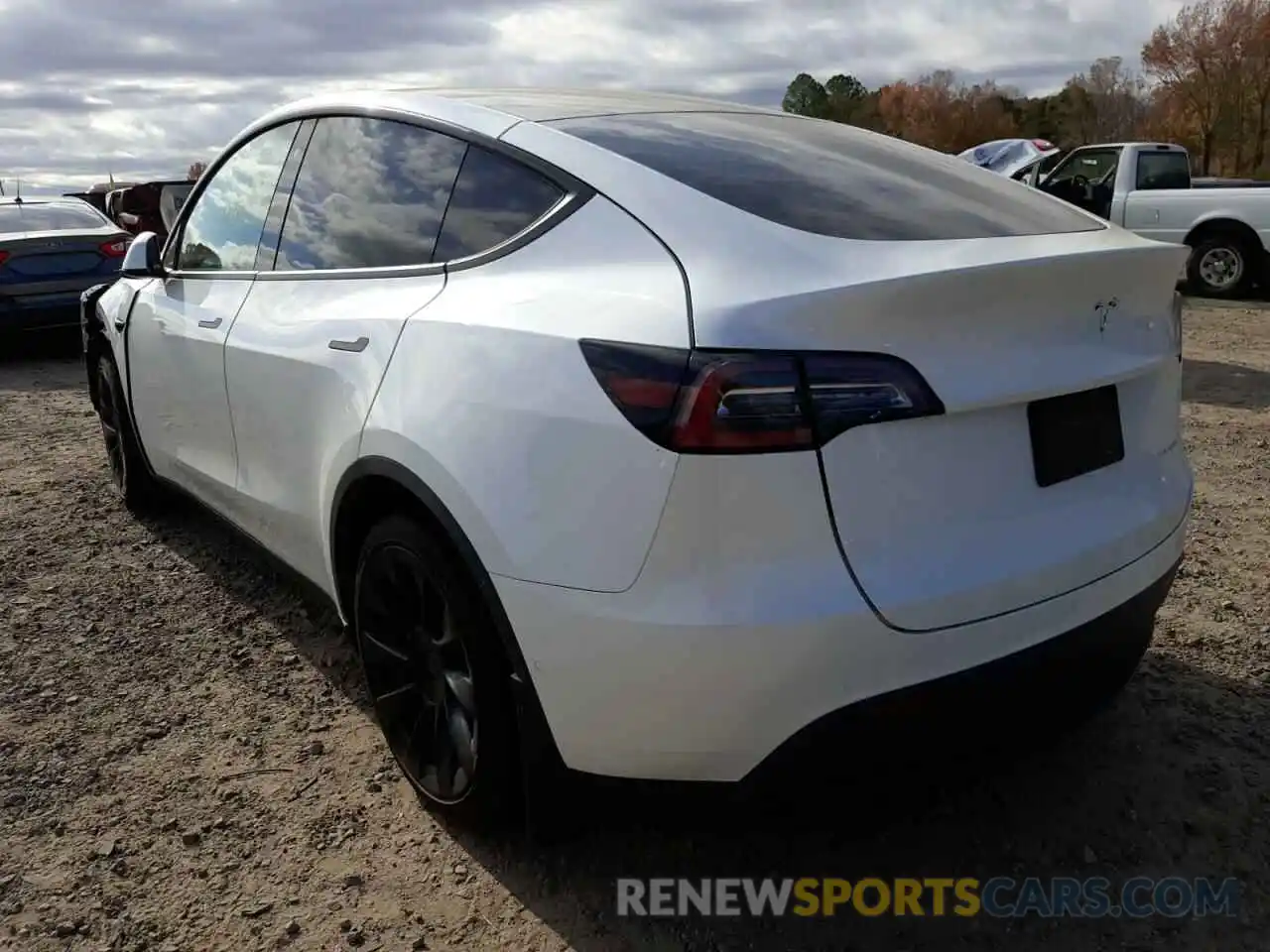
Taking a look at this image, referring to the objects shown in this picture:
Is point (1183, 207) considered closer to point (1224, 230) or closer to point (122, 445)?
point (1224, 230)

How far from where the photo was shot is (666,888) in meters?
2.33

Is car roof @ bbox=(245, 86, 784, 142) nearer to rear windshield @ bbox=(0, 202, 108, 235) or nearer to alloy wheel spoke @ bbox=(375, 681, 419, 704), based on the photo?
alloy wheel spoke @ bbox=(375, 681, 419, 704)

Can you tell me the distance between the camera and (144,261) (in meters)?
3.95

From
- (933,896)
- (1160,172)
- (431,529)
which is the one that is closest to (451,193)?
(431,529)

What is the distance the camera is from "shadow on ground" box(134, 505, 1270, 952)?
1999mm

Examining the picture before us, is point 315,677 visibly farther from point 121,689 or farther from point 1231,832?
point 1231,832

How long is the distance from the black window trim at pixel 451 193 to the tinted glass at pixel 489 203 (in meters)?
0.01

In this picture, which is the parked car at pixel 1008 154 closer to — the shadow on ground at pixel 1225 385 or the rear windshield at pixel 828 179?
the shadow on ground at pixel 1225 385

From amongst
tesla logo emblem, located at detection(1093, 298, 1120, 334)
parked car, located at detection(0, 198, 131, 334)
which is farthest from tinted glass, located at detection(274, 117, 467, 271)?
parked car, located at detection(0, 198, 131, 334)

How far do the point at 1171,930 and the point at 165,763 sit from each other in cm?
239

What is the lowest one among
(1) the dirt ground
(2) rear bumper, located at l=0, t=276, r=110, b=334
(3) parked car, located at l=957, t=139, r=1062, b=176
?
(1) the dirt ground

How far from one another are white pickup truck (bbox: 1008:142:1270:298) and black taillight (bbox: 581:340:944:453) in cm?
1060

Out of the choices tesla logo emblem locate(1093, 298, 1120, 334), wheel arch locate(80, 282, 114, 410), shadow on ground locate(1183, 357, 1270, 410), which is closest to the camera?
tesla logo emblem locate(1093, 298, 1120, 334)

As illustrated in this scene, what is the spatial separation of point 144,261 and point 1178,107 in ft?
127
